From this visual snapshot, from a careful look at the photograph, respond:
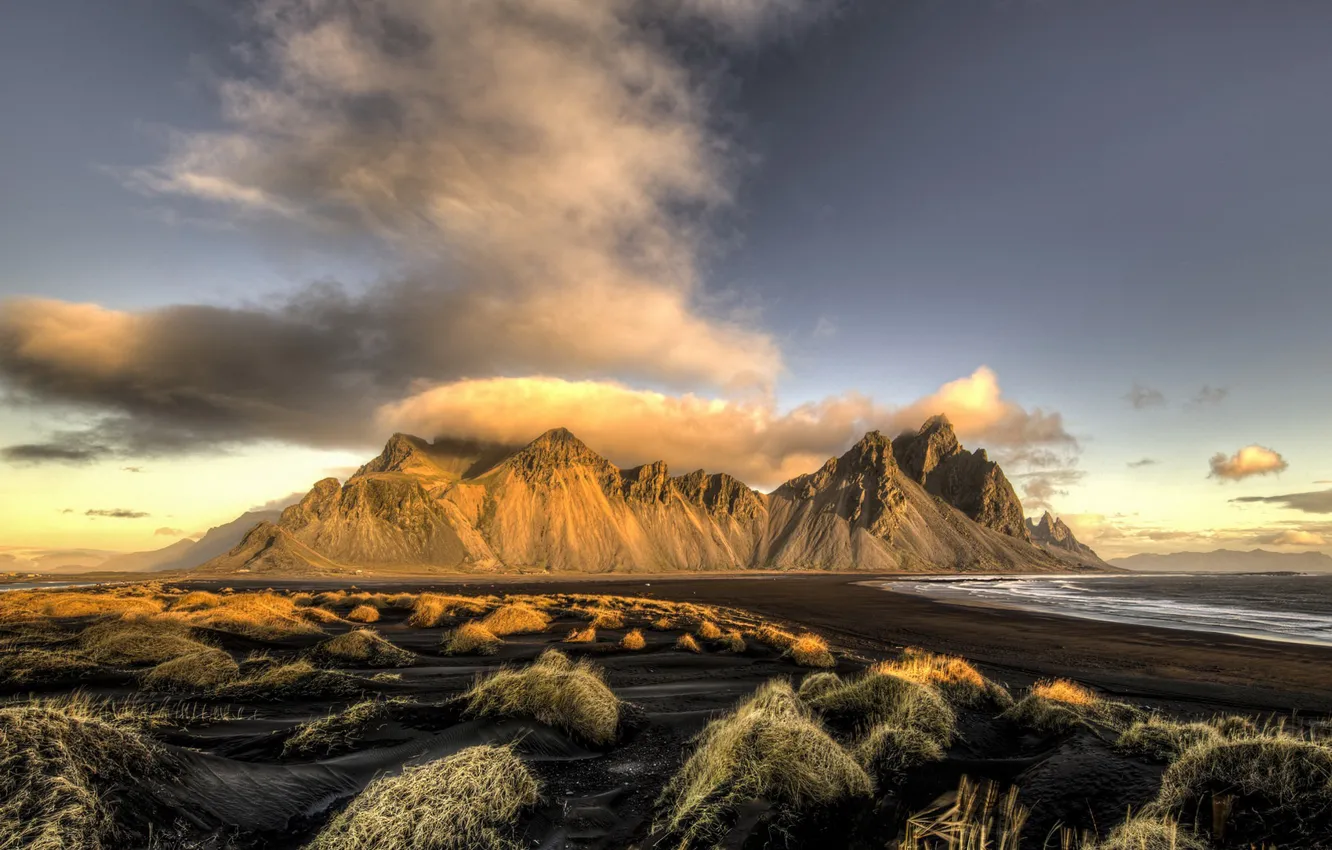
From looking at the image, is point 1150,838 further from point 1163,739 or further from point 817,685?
point 817,685

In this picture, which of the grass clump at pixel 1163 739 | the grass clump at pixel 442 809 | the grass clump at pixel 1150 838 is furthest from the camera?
the grass clump at pixel 1163 739

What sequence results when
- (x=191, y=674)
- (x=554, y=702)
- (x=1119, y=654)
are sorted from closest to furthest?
1. (x=554, y=702)
2. (x=191, y=674)
3. (x=1119, y=654)

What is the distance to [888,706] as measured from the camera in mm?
11703

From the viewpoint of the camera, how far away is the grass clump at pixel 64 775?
5188 millimetres

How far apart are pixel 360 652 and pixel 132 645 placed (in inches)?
221

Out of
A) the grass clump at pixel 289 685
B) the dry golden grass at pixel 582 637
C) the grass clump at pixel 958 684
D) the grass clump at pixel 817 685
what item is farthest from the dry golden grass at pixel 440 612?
the grass clump at pixel 958 684

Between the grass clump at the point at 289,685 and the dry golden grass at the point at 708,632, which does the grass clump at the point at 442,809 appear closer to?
the grass clump at the point at 289,685

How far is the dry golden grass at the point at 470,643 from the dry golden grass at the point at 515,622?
3472 mm

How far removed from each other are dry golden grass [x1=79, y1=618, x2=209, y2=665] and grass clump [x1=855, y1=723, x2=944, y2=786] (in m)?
16.5

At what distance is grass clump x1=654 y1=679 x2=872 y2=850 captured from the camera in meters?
7.22

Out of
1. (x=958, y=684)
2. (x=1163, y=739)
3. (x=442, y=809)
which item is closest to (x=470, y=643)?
(x=442, y=809)

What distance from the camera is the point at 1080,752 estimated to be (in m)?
8.84

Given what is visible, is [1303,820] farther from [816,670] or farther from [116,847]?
[816,670]

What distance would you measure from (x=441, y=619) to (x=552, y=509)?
533 ft
